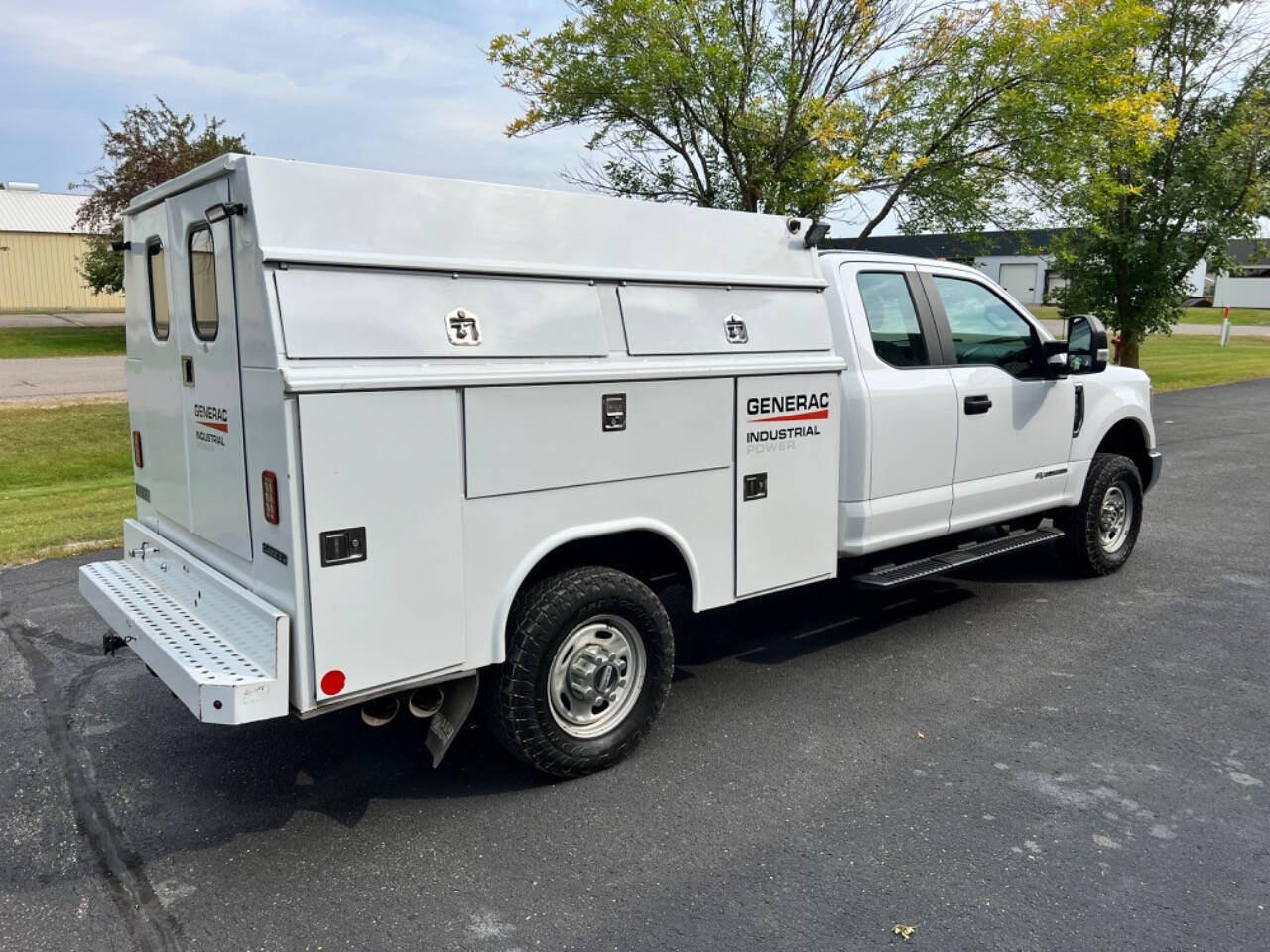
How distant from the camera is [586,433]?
389cm

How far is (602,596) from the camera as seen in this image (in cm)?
396

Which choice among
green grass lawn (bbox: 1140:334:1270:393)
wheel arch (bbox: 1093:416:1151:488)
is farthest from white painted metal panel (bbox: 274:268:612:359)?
green grass lawn (bbox: 1140:334:1270:393)

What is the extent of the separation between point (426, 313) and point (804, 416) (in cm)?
194

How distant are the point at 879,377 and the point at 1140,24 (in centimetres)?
903

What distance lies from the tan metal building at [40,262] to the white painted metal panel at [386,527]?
5340 cm

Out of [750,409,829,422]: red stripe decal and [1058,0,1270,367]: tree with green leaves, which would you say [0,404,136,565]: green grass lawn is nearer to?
[750,409,829,422]: red stripe decal

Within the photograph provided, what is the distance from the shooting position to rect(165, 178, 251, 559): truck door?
11.8 feet

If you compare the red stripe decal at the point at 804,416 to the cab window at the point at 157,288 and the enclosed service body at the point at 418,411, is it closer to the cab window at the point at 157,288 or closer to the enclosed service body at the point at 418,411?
the enclosed service body at the point at 418,411

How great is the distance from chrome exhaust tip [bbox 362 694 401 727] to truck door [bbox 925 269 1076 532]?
3.37 metres

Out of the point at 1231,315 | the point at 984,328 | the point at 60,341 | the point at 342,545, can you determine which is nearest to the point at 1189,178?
the point at 984,328

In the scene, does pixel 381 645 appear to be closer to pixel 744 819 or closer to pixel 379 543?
pixel 379 543

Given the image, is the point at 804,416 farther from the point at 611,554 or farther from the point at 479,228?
the point at 479,228

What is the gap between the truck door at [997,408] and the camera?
5.66 metres

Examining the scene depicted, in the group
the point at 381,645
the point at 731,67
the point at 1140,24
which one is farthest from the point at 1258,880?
the point at 1140,24
